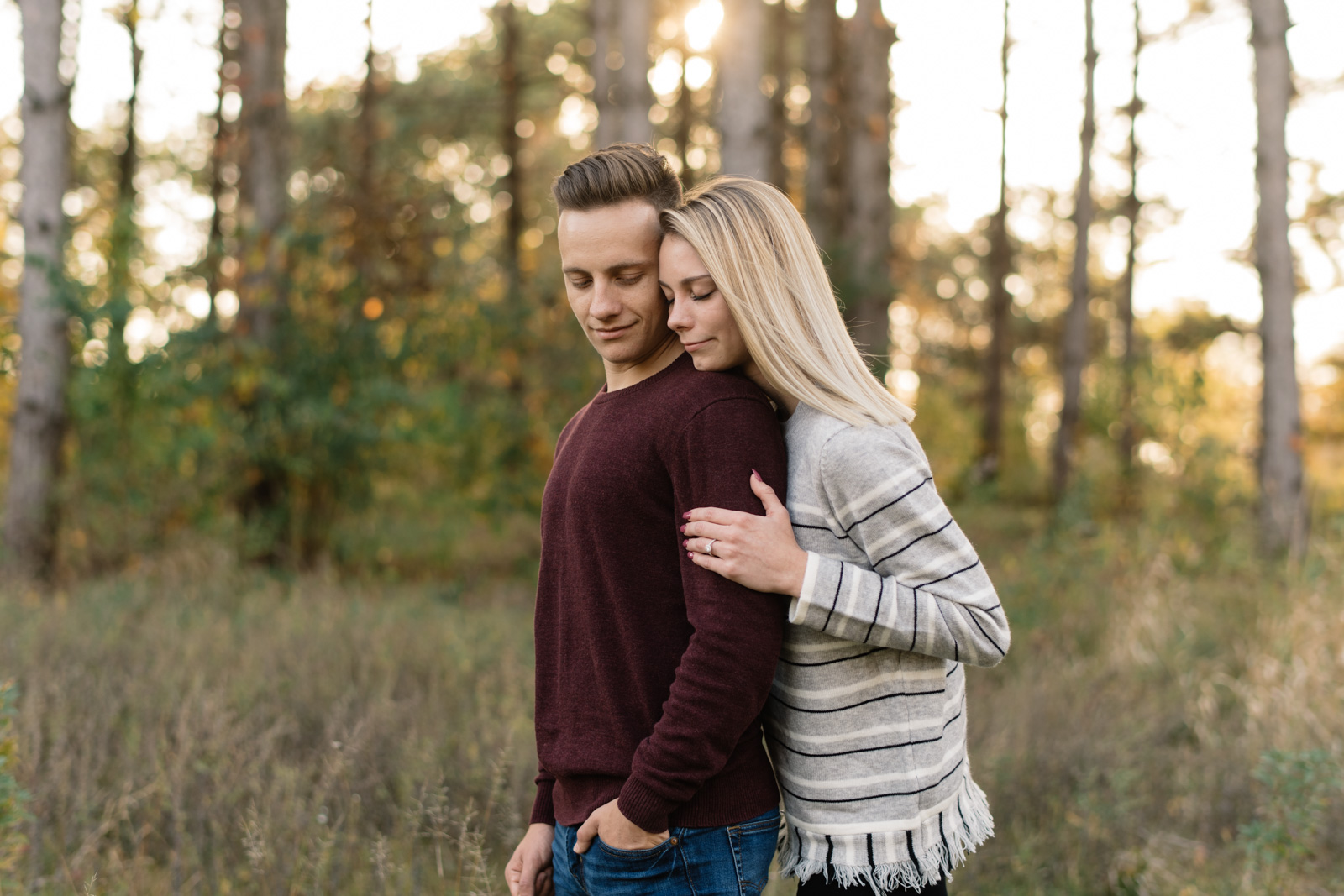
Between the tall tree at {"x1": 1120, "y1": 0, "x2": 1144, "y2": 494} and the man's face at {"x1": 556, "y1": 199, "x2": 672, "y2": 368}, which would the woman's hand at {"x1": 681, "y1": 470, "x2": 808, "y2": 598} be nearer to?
the man's face at {"x1": 556, "y1": 199, "x2": 672, "y2": 368}

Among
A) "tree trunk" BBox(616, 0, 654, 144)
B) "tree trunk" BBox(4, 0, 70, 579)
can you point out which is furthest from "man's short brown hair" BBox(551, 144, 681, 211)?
"tree trunk" BBox(4, 0, 70, 579)

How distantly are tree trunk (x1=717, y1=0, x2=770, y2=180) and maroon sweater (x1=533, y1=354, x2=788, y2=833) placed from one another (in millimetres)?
5296

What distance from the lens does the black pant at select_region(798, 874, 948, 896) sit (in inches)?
69.6

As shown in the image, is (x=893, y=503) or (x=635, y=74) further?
(x=635, y=74)

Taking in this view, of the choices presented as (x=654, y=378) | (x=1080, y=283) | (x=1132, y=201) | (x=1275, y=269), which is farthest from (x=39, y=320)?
(x=1132, y=201)

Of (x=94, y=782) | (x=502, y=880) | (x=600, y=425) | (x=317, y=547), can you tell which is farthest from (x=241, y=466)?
(x=600, y=425)

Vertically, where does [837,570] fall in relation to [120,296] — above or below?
below

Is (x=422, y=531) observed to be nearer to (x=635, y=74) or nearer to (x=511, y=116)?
(x=635, y=74)

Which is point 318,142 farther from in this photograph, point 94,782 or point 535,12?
point 94,782

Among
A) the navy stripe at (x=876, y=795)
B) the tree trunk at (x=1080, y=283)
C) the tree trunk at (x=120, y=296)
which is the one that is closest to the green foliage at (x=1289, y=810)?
the navy stripe at (x=876, y=795)

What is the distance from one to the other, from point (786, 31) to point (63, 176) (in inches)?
510

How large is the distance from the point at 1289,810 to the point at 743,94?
214 inches

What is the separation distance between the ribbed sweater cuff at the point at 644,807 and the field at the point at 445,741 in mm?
921

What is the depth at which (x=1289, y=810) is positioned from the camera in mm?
3393
